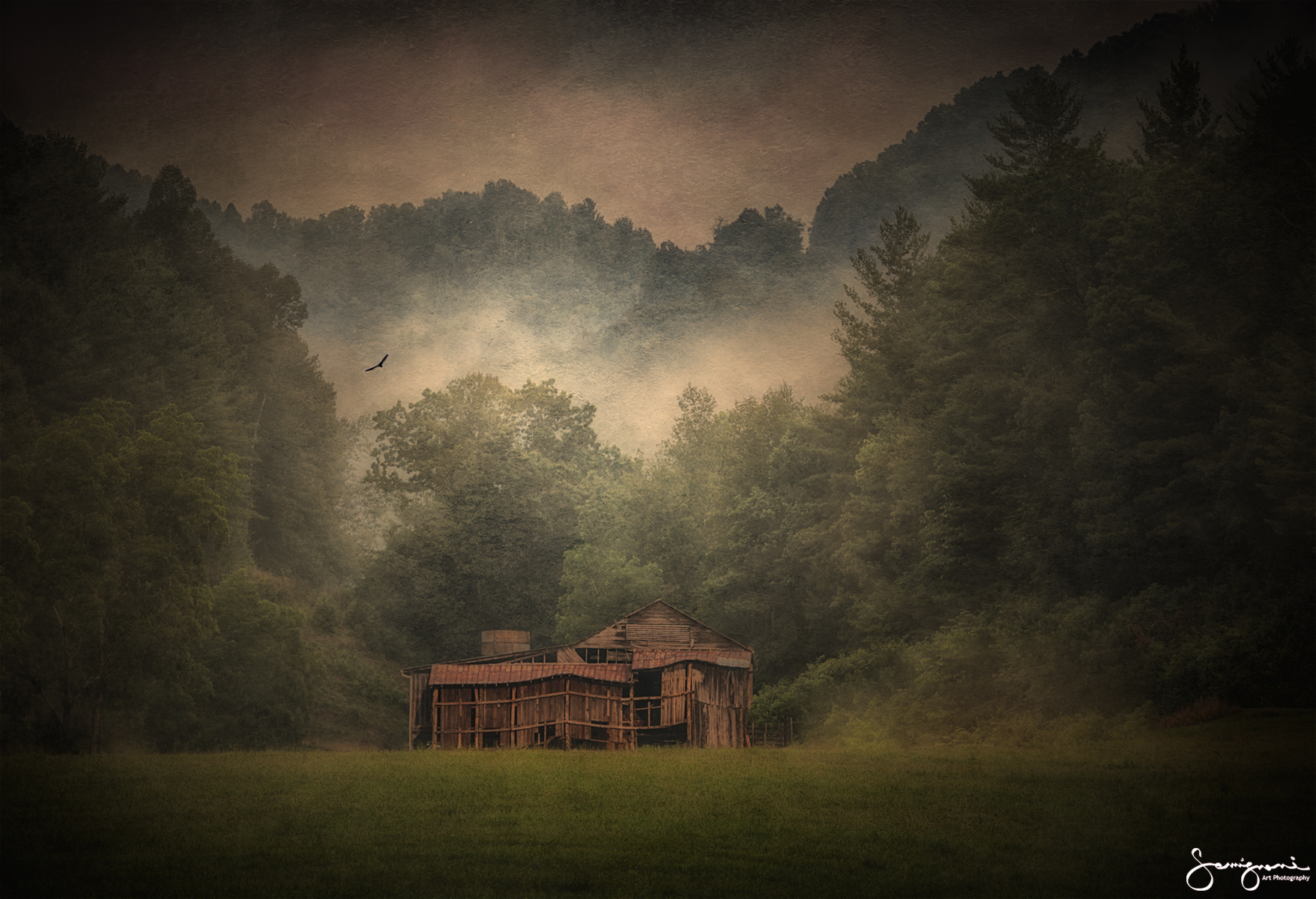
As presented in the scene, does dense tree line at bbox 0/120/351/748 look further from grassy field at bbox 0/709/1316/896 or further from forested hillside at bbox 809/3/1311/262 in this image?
forested hillside at bbox 809/3/1311/262

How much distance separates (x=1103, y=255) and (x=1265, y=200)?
329 centimetres

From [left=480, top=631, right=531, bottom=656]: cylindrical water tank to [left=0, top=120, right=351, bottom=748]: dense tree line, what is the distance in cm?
771

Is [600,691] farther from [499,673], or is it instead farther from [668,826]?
[668,826]

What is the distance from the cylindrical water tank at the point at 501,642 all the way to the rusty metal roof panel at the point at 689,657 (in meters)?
3.21

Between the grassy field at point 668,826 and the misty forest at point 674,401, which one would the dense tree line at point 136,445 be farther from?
the grassy field at point 668,826

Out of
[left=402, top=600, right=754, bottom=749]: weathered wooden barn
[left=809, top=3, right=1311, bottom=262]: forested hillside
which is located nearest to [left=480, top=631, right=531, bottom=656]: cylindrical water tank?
[left=402, top=600, right=754, bottom=749]: weathered wooden barn

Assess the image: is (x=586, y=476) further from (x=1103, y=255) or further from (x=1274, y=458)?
(x=1274, y=458)

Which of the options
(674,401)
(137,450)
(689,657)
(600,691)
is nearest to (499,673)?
(600,691)

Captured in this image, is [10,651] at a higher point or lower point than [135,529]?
lower

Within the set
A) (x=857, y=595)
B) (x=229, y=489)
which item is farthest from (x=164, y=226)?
(x=857, y=595)

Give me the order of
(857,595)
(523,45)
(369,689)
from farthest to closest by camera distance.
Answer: (857,595) < (369,689) < (523,45)

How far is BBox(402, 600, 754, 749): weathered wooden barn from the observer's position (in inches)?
976

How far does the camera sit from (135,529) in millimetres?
20188

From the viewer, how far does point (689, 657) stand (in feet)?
87.7
